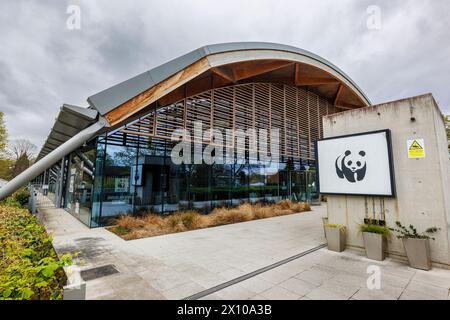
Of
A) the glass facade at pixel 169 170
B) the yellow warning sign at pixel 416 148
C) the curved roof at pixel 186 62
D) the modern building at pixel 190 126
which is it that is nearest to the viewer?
the yellow warning sign at pixel 416 148

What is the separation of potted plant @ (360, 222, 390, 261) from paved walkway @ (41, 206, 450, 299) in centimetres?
21

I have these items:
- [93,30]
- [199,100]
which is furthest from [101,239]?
[199,100]

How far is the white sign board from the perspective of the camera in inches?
213

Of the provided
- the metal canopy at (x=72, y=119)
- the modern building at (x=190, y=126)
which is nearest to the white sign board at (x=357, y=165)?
the modern building at (x=190, y=126)

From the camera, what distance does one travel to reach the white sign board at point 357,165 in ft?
17.7

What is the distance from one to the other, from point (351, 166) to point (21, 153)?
57.9 metres

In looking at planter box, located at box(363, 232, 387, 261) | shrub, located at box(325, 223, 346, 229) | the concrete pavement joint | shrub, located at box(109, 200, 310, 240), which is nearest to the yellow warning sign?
planter box, located at box(363, 232, 387, 261)

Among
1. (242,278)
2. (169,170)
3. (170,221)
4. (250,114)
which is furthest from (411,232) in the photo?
(250,114)

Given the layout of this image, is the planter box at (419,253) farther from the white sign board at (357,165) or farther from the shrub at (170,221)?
the shrub at (170,221)

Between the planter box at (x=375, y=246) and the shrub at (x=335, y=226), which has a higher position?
the shrub at (x=335, y=226)

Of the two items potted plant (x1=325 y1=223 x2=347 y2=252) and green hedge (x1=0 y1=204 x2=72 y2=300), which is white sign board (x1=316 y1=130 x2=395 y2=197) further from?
green hedge (x1=0 y1=204 x2=72 y2=300)

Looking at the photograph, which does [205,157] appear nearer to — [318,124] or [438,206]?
[438,206]

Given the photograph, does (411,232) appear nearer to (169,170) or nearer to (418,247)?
(418,247)

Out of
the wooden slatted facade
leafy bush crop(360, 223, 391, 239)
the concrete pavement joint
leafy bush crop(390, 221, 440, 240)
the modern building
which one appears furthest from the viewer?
the wooden slatted facade
